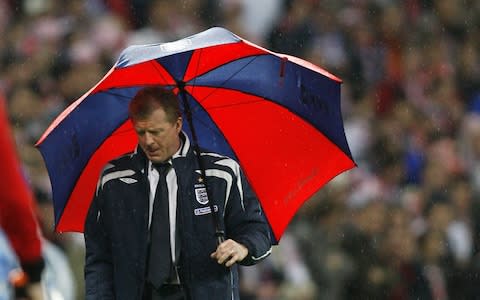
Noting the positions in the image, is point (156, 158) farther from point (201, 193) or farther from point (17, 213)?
point (17, 213)

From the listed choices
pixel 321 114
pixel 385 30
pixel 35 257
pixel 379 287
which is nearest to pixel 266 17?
pixel 385 30

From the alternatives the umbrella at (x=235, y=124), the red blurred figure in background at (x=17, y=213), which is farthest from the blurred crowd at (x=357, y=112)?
the red blurred figure in background at (x=17, y=213)

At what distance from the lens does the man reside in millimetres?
6117

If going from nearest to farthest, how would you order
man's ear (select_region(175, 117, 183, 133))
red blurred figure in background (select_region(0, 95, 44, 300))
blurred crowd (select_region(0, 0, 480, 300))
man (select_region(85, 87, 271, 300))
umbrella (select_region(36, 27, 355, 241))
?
red blurred figure in background (select_region(0, 95, 44, 300))
man (select_region(85, 87, 271, 300))
man's ear (select_region(175, 117, 183, 133))
umbrella (select_region(36, 27, 355, 241))
blurred crowd (select_region(0, 0, 480, 300))

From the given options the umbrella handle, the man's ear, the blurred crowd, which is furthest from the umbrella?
the blurred crowd

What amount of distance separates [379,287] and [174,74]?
488 centimetres

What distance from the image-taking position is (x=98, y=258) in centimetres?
623

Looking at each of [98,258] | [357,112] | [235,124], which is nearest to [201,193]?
[98,258]

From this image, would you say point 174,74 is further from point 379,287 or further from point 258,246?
point 379,287

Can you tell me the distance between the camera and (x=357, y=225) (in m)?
11.3

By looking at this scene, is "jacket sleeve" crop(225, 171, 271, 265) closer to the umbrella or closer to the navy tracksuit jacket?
the navy tracksuit jacket

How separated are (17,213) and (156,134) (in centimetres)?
191

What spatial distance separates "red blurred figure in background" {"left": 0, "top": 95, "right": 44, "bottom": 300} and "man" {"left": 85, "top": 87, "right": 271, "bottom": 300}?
170cm

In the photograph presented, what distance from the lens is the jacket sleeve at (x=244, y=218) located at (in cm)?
626
